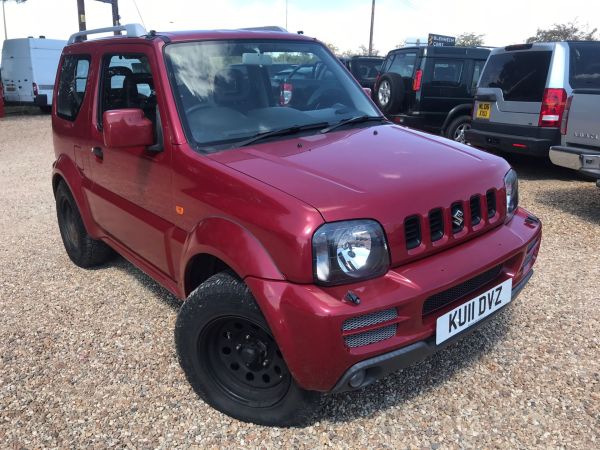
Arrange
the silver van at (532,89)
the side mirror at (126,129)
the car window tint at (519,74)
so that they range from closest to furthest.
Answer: the side mirror at (126,129) → the silver van at (532,89) → the car window tint at (519,74)

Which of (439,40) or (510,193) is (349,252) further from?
(439,40)

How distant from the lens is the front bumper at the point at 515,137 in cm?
638

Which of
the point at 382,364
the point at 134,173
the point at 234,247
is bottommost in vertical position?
the point at 382,364

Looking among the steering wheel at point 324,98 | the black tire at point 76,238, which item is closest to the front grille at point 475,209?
the steering wheel at point 324,98

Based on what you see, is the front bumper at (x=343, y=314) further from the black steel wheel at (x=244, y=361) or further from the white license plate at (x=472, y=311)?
the black steel wheel at (x=244, y=361)

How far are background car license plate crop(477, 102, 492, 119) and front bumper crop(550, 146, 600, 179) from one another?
1.90 meters

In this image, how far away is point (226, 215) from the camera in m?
2.22

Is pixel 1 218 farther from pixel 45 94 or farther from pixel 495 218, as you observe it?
pixel 45 94

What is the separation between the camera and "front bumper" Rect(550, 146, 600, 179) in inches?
196

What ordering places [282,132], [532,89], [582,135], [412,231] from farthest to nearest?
[532,89], [582,135], [282,132], [412,231]

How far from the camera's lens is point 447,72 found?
9.20m

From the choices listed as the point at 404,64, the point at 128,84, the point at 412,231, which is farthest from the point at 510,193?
the point at 404,64

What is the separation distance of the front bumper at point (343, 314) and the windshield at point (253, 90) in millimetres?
997

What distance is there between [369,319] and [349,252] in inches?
10.4
